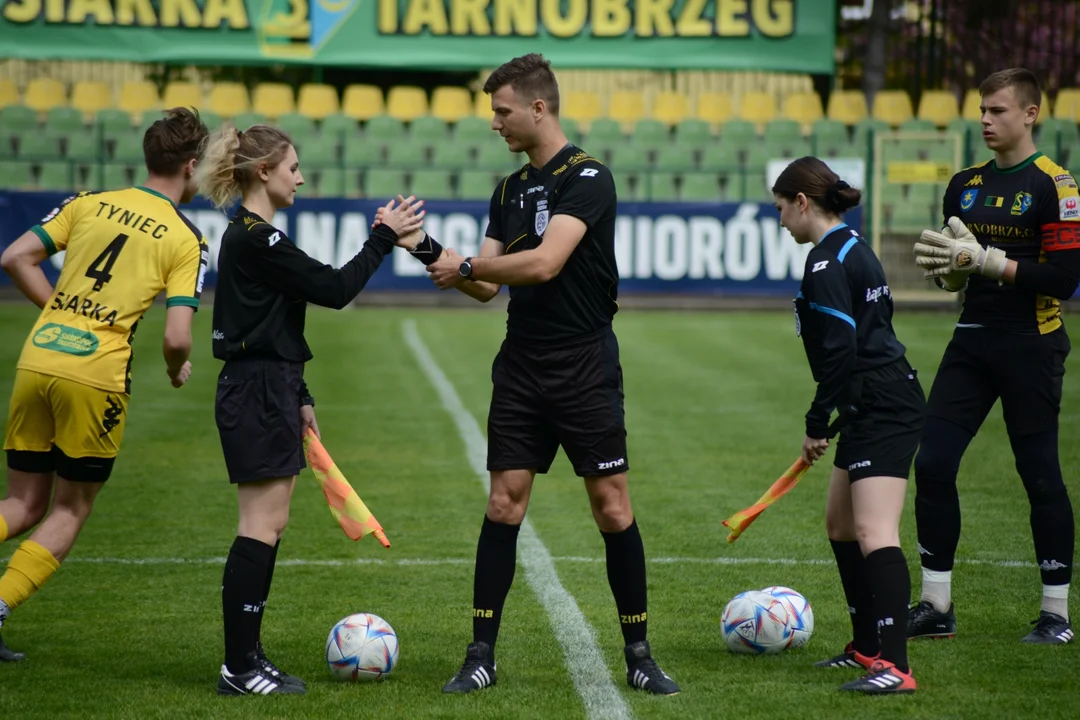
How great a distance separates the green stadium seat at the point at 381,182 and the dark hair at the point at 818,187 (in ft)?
59.6

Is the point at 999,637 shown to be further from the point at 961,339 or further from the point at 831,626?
the point at 961,339

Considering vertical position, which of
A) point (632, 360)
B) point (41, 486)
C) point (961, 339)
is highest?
point (961, 339)

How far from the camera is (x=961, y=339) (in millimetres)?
5621

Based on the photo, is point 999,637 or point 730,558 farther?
point 730,558

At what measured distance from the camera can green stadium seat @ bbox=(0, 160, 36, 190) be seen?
886 inches

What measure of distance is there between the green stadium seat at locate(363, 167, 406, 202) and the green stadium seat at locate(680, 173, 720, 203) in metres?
4.94

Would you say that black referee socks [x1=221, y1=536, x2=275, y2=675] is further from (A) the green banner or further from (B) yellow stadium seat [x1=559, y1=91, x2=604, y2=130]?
(B) yellow stadium seat [x1=559, y1=91, x2=604, y2=130]

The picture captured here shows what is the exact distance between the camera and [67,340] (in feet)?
15.8

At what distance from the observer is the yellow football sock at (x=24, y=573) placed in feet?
16.1

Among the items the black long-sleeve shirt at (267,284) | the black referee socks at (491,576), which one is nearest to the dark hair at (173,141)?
the black long-sleeve shirt at (267,284)

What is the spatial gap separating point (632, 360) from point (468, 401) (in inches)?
133

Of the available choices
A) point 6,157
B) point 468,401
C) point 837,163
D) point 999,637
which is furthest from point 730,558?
point 6,157

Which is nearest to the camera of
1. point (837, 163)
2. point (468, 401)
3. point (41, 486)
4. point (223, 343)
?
point (223, 343)

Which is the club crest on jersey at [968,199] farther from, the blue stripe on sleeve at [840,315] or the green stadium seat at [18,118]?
the green stadium seat at [18,118]
